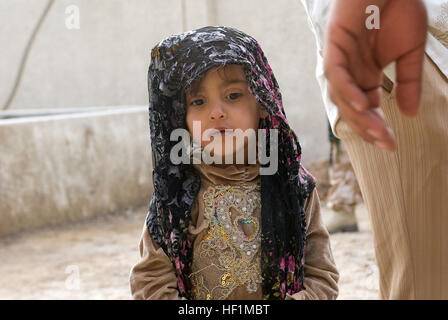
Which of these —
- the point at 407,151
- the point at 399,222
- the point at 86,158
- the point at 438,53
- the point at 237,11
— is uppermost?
the point at 237,11

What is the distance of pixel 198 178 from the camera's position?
1735 millimetres

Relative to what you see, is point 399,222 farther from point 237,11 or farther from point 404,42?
point 237,11

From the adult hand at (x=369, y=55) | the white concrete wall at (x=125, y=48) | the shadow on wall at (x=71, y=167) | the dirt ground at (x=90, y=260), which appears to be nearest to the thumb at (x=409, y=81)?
the adult hand at (x=369, y=55)

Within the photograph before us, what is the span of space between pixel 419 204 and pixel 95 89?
646 cm

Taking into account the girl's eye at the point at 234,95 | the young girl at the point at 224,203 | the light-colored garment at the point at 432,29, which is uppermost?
the light-colored garment at the point at 432,29

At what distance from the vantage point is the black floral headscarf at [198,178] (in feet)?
5.35

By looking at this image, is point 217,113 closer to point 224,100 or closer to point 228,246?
point 224,100

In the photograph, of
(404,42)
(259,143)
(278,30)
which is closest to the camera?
(404,42)

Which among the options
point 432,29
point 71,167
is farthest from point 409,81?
point 71,167

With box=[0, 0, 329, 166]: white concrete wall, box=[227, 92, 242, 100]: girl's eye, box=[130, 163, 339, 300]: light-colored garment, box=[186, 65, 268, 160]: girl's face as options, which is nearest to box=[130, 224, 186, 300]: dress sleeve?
box=[130, 163, 339, 300]: light-colored garment

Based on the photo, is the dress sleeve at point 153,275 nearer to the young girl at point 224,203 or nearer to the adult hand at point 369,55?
the young girl at point 224,203

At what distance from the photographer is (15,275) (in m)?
3.88

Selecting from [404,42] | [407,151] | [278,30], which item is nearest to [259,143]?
[407,151]

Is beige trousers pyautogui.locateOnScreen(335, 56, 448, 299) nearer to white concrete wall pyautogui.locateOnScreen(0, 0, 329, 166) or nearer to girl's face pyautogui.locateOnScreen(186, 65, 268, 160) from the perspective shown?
girl's face pyautogui.locateOnScreen(186, 65, 268, 160)
